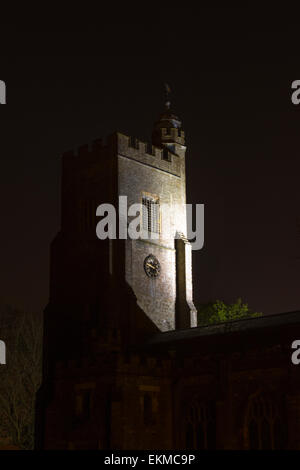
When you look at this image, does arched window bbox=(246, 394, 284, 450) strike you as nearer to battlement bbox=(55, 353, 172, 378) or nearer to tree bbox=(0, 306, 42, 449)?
battlement bbox=(55, 353, 172, 378)

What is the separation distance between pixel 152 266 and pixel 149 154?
29.4 feet

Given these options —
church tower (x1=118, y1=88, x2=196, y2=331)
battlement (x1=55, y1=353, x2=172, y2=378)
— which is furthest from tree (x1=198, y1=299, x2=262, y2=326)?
battlement (x1=55, y1=353, x2=172, y2=378)

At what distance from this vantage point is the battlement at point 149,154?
56.7 meters

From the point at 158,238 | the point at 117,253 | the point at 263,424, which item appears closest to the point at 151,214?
the point at 158,238

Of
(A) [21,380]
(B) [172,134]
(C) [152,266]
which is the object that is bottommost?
(A) [21,380]

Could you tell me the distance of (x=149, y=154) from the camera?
5850 cm

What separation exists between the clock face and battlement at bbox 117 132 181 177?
24.9 ft

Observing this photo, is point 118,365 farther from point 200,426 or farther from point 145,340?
point 145,340

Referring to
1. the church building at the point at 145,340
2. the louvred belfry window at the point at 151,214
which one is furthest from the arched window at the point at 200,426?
the louvred belfry window at the point at 151,214

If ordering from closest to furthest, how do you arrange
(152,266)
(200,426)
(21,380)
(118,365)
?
(200,426) < (118,365) < (152,266) < (21,380)

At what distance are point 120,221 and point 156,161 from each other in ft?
23.7

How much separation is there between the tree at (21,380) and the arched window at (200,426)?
17.9m

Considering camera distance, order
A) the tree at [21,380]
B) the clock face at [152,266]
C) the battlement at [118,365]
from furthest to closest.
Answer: the tree at [21,380] → the clock face at [152,266] → the battlement at [118,365]

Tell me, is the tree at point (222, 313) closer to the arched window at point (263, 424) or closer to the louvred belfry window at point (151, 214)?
the louvred belfry window at point (151, 214)
